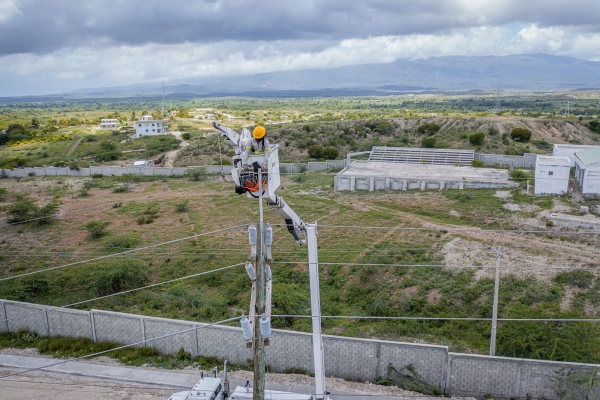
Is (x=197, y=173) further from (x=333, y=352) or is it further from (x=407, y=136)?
(x=333, y=352)

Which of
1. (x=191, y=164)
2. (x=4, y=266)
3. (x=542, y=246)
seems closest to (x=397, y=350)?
(x=542, y=246)

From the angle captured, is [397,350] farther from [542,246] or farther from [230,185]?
[230,185]

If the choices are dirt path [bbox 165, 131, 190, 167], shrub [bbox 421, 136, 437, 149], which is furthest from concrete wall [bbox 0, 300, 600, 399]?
shrub [bbox 421, 136, 437, 149]

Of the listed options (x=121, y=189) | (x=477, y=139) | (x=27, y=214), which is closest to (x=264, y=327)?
(x=27, y=214)

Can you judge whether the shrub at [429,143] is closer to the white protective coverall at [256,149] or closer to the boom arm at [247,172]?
the boom arm at [247,172]

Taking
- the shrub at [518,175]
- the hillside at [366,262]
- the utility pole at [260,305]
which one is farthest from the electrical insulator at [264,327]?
the shrub at [518,175]
